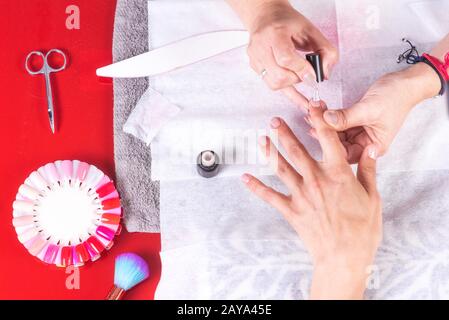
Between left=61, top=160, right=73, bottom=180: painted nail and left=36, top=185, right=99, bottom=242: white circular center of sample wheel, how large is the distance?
22mm

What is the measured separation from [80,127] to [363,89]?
2.06 ft

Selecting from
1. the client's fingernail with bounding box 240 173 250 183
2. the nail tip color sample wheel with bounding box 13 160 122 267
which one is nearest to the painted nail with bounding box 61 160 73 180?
the nail tip color sample wheel with bounding box 13 160 122 267

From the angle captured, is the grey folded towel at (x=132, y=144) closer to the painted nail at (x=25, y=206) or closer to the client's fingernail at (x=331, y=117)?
the painted nail at (x=25, y=206)

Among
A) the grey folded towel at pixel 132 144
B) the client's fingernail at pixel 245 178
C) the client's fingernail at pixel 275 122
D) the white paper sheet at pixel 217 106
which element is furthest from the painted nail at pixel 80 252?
the client's fingernail at pixel 275 122

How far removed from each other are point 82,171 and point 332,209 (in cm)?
51

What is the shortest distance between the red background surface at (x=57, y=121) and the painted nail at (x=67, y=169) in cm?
5

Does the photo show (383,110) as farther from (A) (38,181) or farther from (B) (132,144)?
(A) (38,181)

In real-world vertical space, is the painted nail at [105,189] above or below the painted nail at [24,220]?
above

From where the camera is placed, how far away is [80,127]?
1181mm

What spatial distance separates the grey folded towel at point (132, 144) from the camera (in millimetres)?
1135

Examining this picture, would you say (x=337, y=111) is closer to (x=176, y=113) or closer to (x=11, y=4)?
(x=176, y=113)

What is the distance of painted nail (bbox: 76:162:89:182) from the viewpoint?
1.11 meters
